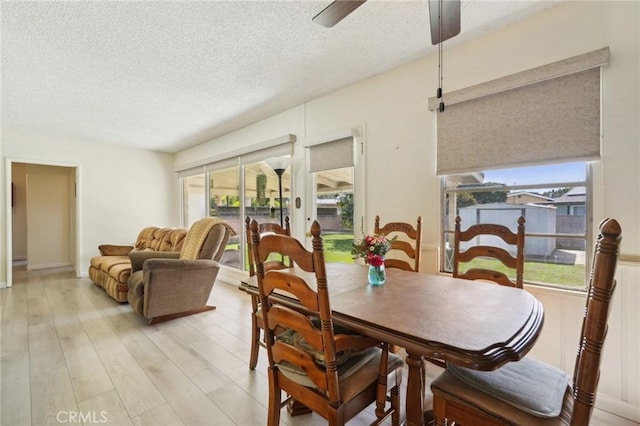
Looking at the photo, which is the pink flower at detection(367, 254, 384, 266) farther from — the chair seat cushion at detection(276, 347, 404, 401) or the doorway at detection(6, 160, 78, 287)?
the doorway at detection(6, 160, 78, 287)

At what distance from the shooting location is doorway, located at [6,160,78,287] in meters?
5.90

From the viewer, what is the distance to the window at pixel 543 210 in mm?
1903

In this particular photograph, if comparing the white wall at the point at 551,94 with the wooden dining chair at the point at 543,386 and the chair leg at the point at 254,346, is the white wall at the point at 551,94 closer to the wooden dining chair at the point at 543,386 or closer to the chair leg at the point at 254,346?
the wooden dining chair at the point at 543,386

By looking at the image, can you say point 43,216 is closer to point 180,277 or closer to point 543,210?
point 180,277

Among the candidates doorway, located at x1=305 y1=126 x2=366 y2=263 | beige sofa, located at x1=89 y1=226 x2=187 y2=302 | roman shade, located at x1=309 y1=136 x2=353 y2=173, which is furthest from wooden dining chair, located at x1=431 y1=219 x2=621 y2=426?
beige sofa, located at x1=89 y1=226 x2=187 y2=302

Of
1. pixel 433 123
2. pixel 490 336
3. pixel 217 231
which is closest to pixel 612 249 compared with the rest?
pixel 490 336

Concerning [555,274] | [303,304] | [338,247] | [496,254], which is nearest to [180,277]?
[338,247]

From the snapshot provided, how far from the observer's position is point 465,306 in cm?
126

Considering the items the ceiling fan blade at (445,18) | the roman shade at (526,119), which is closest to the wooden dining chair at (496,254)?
the roman shade at (526,119)

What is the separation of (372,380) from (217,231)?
8.64 ft

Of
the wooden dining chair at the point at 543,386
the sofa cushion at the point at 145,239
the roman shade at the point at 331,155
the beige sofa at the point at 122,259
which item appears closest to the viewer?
the wooden dining chair at the point at 543,386

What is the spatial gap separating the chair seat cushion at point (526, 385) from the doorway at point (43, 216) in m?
7.11

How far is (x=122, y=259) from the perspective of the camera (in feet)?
14.3

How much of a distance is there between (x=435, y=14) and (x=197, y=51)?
1.84 m
